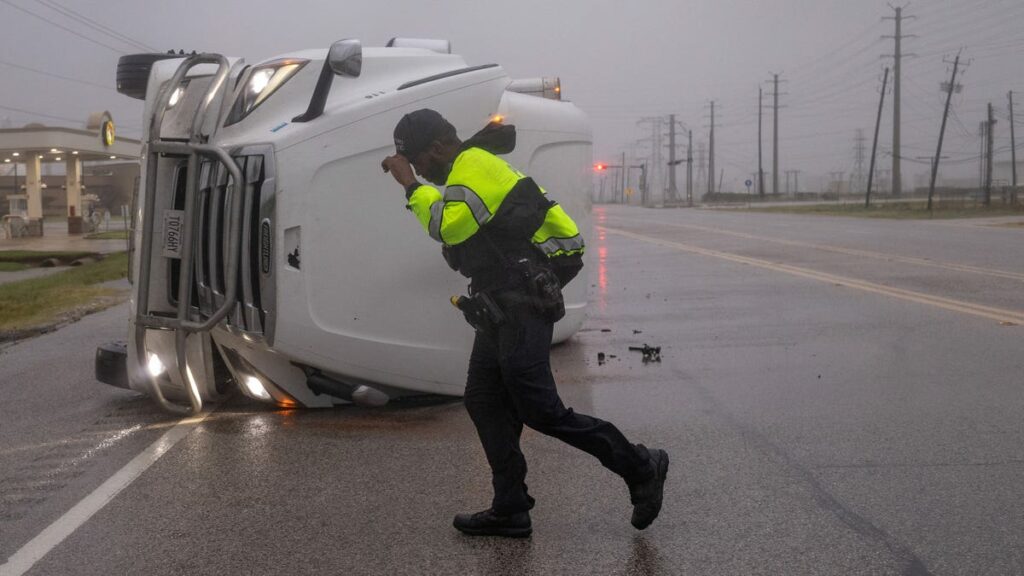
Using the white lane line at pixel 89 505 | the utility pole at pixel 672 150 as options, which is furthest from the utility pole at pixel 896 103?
the white lane line at pixel 89 505

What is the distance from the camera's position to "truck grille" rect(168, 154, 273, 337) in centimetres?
595

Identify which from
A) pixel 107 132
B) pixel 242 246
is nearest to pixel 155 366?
pixel 242 246

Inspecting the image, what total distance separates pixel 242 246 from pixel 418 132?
1972 mm

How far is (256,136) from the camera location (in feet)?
20.1

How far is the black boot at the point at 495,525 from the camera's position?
14.6 ft

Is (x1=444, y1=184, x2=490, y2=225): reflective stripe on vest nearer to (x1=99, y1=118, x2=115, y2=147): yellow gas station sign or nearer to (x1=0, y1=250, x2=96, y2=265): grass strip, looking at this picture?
(x1=99, y1=118, x2=115, y2=147): yellow gas station sign

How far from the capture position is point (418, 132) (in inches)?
175

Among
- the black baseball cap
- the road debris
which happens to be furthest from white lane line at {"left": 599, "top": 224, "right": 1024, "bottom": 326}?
the black baseball cap

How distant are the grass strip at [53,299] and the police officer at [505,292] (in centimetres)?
909

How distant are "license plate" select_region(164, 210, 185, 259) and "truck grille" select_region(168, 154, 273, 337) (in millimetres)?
102

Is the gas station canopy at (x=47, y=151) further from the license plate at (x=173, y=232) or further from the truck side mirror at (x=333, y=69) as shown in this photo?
the truck side mirror at (x=333, y=69)

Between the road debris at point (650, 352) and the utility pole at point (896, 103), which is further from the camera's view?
the utility pole at point (896, 103)

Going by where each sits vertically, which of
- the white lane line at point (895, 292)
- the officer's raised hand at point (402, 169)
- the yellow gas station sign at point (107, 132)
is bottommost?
the white lane line at point (895, 292)

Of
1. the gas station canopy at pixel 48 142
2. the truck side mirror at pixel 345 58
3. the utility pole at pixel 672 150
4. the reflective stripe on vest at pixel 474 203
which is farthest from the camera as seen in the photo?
the utility pole at pixel 672 150
